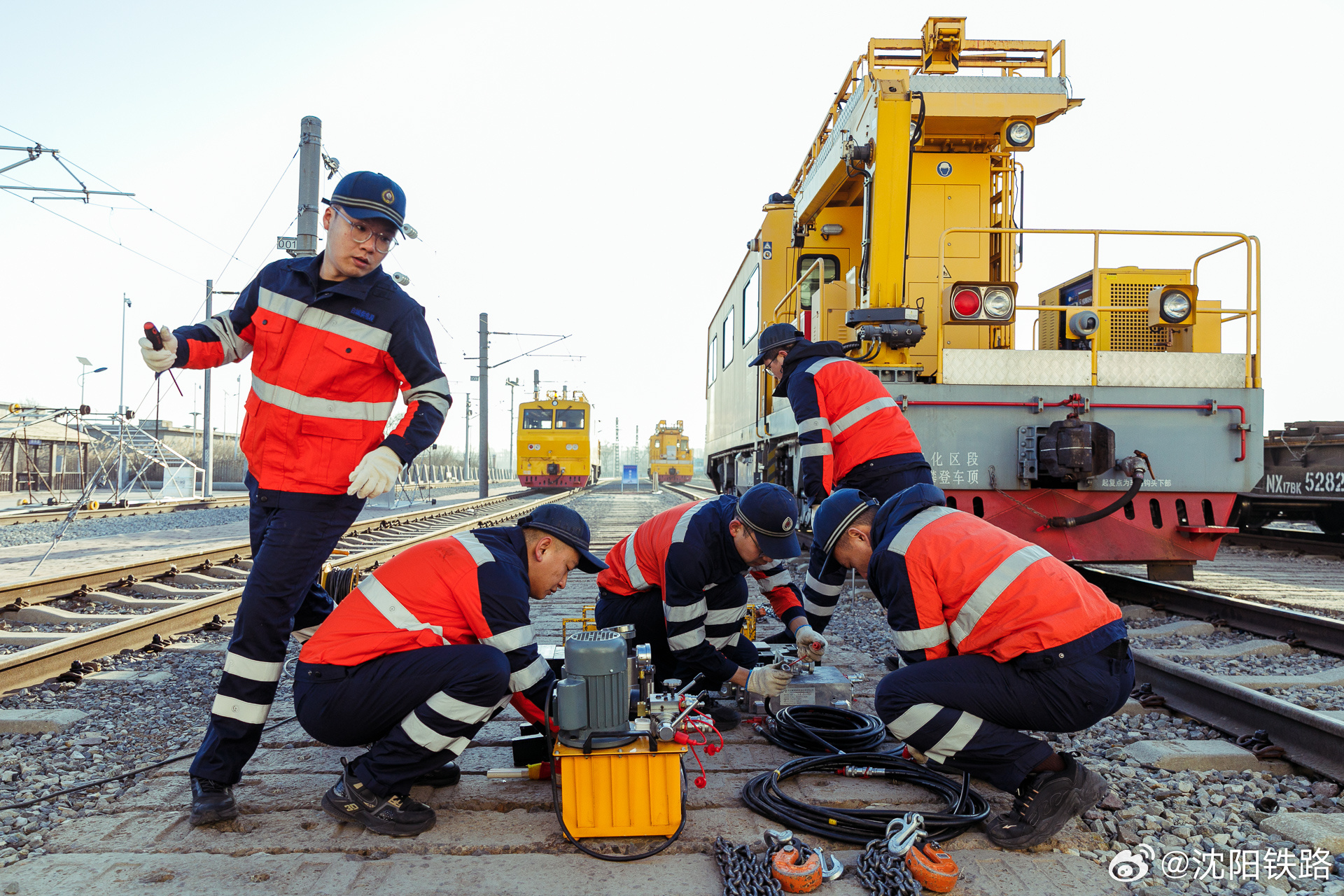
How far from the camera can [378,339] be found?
2895 mm

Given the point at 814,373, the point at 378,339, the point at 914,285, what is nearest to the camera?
the point at 378,339

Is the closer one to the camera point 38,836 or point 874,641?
point 38,836

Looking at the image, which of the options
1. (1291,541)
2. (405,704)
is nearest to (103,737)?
(405,704)

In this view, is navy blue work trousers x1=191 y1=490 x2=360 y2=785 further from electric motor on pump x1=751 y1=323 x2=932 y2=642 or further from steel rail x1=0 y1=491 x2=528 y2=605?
steel rail x1=0 y1=491 x2=528 y2=605

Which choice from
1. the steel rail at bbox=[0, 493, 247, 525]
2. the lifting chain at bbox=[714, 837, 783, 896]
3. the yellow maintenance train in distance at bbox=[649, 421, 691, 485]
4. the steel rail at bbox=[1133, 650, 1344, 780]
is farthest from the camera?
the yellow maintenance train in distance at bbox=[649, 421, 691, 485]

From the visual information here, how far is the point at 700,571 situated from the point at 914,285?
431 centimetres

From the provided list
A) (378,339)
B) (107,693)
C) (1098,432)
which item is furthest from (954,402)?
(107,693)

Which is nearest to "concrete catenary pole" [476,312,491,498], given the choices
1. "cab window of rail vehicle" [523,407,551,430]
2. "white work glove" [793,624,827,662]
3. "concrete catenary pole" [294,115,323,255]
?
"cab window of rail vehicle" [523,407,551,430]

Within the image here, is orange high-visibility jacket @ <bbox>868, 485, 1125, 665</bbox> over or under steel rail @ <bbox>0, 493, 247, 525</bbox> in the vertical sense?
over

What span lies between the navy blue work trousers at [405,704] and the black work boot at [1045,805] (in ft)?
5.41

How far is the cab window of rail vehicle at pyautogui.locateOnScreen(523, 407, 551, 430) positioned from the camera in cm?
2847

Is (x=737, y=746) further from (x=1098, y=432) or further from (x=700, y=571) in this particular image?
(x=1098, y=432)

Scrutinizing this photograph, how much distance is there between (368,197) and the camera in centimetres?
279

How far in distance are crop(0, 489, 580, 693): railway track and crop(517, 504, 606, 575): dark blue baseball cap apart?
49.1 inches
